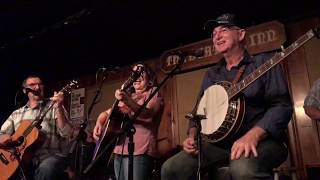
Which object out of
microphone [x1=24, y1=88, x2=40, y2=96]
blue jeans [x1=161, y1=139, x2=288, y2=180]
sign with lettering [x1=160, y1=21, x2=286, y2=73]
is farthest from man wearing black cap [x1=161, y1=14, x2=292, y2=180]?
microphone [x1=24, y1=88, x2=40, y2=96]

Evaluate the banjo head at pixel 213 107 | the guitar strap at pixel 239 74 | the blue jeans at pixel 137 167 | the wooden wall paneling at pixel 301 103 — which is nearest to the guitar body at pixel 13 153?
the blue jeans at pixel 137 167

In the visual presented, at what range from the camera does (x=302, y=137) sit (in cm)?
360

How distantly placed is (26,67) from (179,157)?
4353 millimetres

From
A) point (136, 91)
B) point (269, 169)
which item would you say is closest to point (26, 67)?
point (136, 91)

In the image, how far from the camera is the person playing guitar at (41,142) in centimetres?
327

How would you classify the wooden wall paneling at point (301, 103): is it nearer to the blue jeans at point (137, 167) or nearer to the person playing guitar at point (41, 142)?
the blue jeans at point (137, 167)

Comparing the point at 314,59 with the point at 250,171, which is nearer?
the point at 250,171

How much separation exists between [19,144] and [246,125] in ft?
7.77

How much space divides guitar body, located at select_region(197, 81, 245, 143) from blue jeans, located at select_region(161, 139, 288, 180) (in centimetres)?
11

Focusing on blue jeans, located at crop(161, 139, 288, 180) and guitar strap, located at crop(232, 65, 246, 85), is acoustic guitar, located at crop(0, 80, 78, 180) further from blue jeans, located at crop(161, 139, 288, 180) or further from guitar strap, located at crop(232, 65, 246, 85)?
guitar strap, located at crop(232, 65, 246, 85)

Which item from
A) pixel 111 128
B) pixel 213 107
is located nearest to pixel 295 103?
pixel 213 107

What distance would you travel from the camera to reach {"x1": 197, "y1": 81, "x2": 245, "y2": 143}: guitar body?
2084 mm

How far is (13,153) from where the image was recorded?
3.36 m

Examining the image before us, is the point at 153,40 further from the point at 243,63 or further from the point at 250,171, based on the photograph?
the point at 250,171
